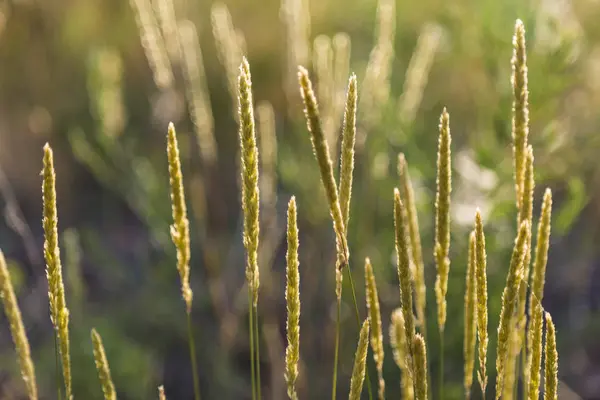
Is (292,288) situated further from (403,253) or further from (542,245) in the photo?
(542,245)

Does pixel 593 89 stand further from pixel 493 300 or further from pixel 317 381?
pixel 317 381

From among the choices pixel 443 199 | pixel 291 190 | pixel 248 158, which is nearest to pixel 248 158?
pixel 248 158

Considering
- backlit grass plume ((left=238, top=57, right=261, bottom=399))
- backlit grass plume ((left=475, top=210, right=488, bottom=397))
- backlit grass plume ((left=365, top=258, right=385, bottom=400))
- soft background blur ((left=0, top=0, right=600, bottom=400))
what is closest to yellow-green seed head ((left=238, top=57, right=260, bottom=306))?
backlit grass plume ((left=238, top=57, right=261, bottom=399))

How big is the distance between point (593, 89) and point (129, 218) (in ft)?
5.95

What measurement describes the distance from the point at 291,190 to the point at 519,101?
1626mm

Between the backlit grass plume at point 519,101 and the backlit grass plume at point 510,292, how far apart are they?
5.5 inches

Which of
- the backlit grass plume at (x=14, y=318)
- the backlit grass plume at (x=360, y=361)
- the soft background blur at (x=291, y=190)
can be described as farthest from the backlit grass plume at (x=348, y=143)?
the soft background blur at (x=291, y=190)

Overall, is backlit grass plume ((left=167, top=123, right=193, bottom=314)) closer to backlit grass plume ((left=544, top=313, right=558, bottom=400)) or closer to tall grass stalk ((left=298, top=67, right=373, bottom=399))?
tall grass stalk ((left=298, top=67, right=373, bottom=399))

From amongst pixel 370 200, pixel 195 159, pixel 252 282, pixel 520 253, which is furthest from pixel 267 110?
pixel 195 159

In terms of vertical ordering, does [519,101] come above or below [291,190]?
below

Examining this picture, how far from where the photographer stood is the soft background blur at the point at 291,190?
179 centimetres

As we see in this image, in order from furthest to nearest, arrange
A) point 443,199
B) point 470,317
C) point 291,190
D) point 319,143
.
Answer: point 291,190
point 470,317
point 443,199
point 319,143

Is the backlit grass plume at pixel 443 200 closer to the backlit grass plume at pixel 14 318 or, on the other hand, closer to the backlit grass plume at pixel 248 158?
the backlit grass plume at pixel 248 158

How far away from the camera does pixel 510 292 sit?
0.74 m
